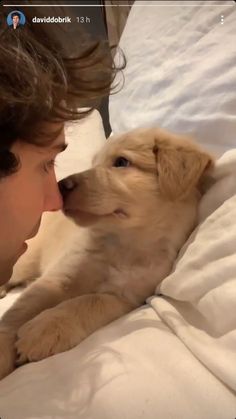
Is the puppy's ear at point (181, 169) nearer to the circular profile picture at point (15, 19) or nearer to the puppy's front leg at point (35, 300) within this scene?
the puppy's front leg at point (35, 300)

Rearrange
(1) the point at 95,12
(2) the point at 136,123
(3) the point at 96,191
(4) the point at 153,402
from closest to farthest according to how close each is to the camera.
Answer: (4) the point at 153,402, (3) the point at 96,191, (2) the point at 136,123, (1) the point at 95,12

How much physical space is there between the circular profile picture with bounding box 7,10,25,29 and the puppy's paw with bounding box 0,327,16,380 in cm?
64

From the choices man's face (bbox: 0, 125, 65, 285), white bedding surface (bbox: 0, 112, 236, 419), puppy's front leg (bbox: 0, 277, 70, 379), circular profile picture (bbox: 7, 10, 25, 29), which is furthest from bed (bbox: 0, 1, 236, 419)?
Result: circular profile picture (bbox: 7, 10, 25, 29)

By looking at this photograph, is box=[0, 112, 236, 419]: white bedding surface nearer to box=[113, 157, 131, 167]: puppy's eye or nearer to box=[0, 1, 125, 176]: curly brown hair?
box=[113, 157, 131, 167]: puppy's eye

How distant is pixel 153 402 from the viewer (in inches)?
28.5

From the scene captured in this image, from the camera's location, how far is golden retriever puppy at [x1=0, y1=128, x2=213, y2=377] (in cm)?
113

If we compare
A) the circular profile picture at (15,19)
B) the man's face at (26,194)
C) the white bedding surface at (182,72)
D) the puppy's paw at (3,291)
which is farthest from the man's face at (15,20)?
the puppy's paw at (3,291)

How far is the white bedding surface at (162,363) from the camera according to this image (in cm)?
72

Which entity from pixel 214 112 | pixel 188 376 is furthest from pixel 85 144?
pixel 188 376

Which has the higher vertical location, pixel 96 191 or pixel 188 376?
pixel 96 191

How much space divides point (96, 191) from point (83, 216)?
7 centimetres

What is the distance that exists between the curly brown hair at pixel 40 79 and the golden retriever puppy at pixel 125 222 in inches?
7.5

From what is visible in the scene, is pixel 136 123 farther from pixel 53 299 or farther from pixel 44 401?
pixel 44 401

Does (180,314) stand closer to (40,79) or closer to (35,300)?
(35,300)
